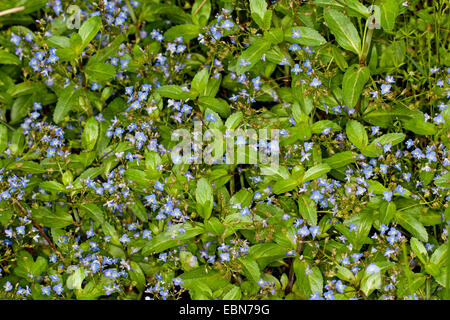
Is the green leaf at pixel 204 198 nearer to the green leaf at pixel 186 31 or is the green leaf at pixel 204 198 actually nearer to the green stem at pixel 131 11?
the green leaf at pixel 186 31

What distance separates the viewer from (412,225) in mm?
2945

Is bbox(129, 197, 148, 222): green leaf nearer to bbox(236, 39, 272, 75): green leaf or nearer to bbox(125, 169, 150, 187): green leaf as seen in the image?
bbox(125, 169, 150, 187): green leaf

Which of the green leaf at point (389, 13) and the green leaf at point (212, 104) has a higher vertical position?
the green leaf at point (389, 13)

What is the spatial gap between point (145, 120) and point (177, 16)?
0.83m

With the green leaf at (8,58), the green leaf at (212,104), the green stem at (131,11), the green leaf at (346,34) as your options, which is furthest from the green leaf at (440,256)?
the green leaf at (8,58)

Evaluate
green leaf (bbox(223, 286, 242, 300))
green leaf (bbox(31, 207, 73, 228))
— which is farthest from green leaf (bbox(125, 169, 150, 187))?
green leaf (bbox(223, 286, 242, 300))

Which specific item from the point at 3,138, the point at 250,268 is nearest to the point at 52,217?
the point at 3,138

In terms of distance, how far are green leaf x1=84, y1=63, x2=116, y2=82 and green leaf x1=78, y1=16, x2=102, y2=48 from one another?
15 centimetres

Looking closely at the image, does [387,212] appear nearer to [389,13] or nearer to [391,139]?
[391,139]

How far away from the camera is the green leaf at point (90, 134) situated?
135 inches

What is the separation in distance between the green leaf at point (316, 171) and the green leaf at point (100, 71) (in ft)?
4.28

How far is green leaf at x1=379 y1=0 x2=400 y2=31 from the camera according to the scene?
2971 mm

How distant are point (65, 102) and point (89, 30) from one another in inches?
18.2
